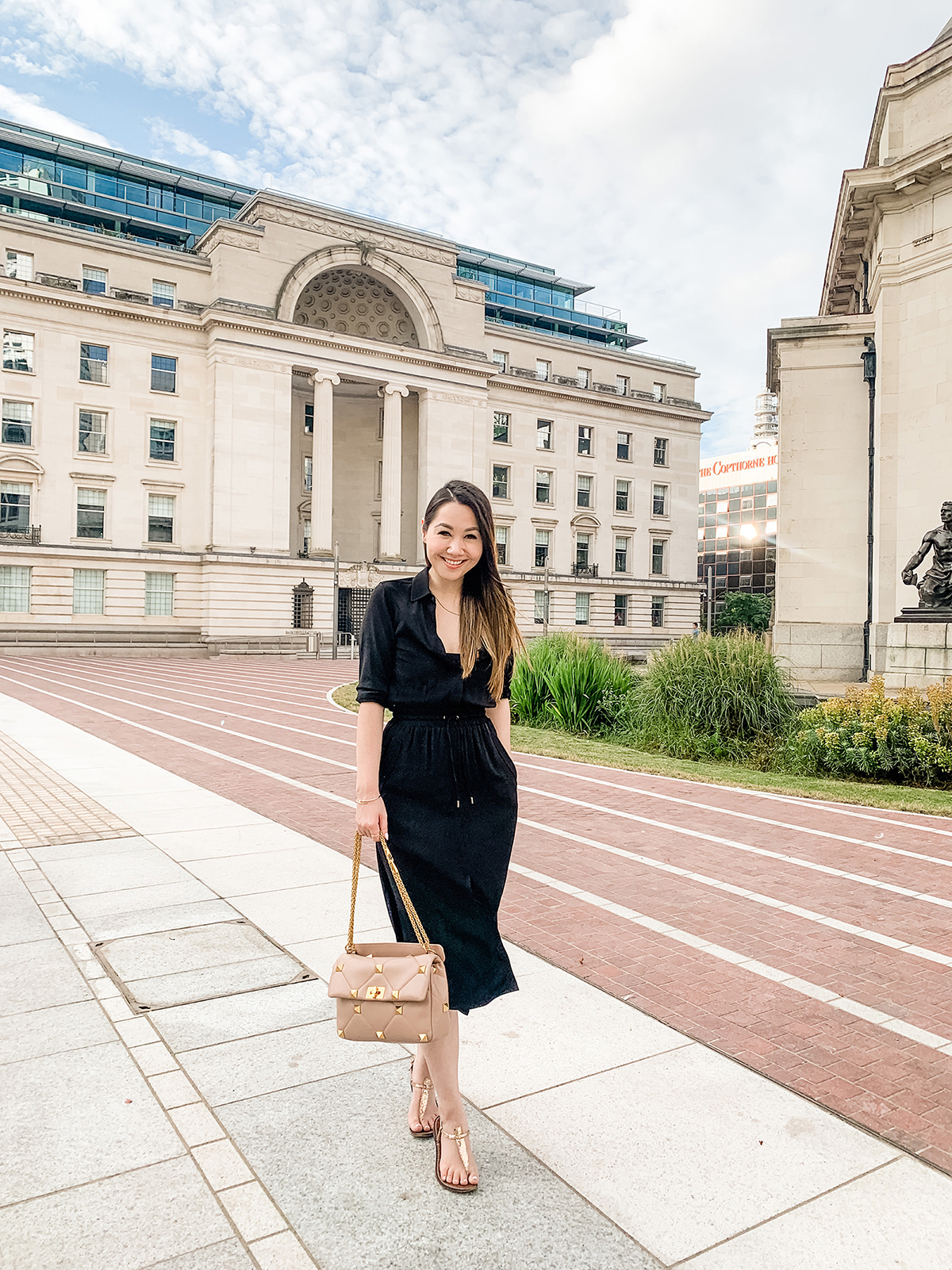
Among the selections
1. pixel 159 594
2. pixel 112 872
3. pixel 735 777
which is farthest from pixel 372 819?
pixel 159 594

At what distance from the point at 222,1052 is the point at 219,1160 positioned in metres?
0.85

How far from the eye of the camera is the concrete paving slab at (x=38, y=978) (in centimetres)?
445

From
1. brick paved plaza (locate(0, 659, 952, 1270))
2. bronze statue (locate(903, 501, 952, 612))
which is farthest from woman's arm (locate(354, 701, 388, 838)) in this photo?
bronze statue (locate(903, 501, 952, 612))

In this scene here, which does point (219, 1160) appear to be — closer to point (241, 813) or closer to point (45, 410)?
point (241, 813)

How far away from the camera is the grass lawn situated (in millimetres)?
10297

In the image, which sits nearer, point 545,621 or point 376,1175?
point 376,1175

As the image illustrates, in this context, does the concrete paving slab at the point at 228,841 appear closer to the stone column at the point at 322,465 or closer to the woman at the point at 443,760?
the woman at the point at 443,760

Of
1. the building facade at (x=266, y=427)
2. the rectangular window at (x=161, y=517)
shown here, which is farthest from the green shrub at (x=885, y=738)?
the rectangular window at (x=161, y=517)

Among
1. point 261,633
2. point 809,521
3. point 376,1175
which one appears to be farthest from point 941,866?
point 261,633

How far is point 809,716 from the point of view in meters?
13.9

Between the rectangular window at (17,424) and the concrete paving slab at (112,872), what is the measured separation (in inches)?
1732

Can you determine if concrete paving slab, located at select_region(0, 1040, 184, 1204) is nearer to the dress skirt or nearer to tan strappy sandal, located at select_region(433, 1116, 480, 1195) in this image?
tan strappy sandal, located at select_region(433, 1116, 480, 1195)

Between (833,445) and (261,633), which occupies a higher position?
(833,445)

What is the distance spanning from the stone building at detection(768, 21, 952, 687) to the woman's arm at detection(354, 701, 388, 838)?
16.2 metres
